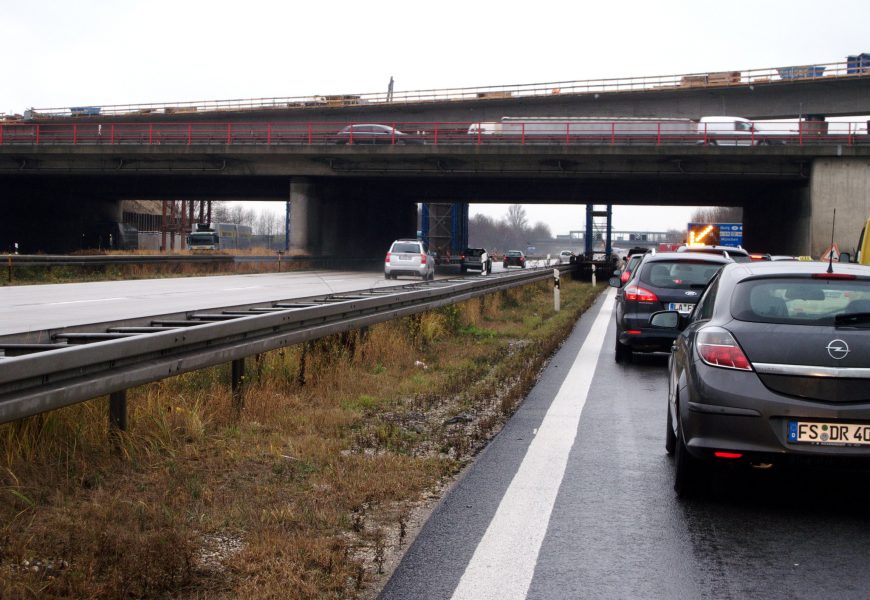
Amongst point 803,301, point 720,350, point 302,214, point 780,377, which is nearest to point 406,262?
point 302,214

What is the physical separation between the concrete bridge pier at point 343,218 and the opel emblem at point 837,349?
42926mm

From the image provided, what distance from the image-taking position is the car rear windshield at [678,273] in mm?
13664

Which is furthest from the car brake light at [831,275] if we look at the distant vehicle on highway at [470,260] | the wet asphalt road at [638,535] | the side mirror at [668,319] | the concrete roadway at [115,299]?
the distant vehicle on highway at [470,260]

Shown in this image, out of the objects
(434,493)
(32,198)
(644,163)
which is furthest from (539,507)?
(32,198)

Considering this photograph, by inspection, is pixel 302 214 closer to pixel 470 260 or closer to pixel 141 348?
pixel 470 260

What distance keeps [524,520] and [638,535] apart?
62 centimetres

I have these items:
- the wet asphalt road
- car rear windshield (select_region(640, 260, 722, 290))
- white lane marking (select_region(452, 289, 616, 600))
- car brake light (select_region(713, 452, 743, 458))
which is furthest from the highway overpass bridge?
car brake light (select_region(713, 452, 743, 458))

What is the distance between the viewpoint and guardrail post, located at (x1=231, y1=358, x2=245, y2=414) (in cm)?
785

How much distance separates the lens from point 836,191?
40031mm

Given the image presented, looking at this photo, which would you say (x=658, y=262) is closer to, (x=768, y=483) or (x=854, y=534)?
(x=768, y=483)

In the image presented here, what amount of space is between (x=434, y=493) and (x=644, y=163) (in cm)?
3793

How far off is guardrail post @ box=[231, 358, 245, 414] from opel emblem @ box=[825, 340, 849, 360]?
14.8ft

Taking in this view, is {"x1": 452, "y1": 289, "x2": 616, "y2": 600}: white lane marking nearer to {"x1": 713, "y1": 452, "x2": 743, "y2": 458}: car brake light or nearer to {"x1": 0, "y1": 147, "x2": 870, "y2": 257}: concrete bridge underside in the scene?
{"x1": 713, "y1": 452, "x2": 743, "y2": 458}: car brake light

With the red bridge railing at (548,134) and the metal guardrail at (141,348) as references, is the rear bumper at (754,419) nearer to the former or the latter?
the metal guardrail at (141,348)
